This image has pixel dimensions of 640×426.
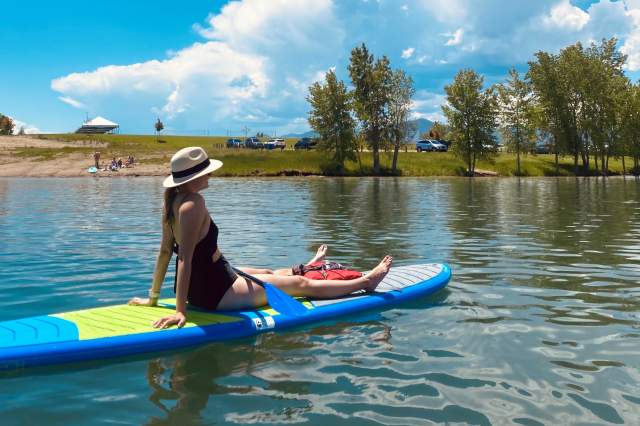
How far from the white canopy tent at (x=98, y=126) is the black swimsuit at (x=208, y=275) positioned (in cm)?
13266

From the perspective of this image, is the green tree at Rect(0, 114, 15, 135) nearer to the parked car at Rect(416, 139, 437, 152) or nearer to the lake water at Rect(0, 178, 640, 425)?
the parked car at Rect(416, 139, 437, 152)

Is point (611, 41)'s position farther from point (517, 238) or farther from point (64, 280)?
point (64, 280)

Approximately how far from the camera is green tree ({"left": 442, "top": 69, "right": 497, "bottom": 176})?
239 feet

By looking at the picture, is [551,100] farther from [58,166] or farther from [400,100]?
[58,166]

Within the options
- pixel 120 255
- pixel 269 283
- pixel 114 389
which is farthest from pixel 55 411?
pixel 120 255

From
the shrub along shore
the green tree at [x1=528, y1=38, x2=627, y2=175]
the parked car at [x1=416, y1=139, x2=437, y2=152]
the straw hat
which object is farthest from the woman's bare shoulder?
the parked car at [x1=416, y1=139, x2=437, y2=152]

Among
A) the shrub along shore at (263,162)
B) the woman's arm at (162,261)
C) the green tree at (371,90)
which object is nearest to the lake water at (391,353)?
the woman's arm at (162,261)

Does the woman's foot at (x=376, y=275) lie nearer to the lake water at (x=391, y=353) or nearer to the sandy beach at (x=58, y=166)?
the lake water at (x=391, y=353)

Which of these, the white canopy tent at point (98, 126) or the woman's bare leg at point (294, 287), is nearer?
the woman's bare leg at point (294, 287)

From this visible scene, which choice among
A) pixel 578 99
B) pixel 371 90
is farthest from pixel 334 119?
pixel 578 99

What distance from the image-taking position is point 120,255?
12633mm

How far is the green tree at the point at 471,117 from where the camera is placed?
239ft

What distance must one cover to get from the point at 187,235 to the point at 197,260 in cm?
47

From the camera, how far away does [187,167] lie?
6.00 metres
